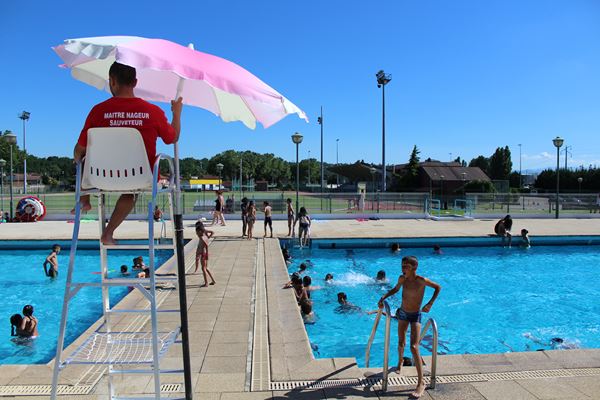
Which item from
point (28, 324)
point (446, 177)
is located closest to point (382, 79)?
point (446, 177)

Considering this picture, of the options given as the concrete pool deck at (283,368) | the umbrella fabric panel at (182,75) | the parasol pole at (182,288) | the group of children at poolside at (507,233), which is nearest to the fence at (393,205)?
the group of children at poolside at (507,233)

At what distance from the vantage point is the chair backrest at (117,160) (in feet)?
8.06

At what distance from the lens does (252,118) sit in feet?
12.1

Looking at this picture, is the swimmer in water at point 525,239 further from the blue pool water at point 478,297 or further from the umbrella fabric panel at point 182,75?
the umbrella fabric panel at point 182,75

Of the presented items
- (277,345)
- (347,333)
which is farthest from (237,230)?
(277,345)

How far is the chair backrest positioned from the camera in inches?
96.7

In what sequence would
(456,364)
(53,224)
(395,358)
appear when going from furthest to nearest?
1. (53,224)
2. (395,358)
3. (456,364)

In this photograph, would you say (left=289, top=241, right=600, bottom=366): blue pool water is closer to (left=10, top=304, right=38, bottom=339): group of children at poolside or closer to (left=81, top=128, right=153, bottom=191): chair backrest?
(left=10, top=304, right=38, bottom=339): group of children at poolside

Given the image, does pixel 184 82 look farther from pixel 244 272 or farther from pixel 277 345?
pixel 244 272

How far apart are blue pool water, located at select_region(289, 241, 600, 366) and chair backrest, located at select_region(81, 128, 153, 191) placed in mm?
6450

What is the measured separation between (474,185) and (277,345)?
146ft

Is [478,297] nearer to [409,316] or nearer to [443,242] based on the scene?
[443,242]

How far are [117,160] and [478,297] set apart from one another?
37.3 feet

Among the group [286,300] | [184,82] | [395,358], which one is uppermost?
[184,82]
